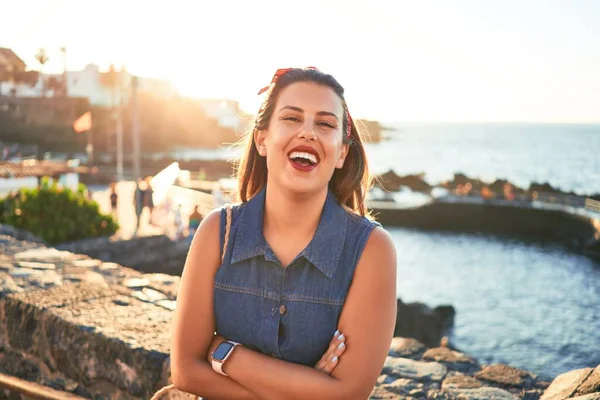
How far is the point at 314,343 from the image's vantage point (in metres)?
1.87

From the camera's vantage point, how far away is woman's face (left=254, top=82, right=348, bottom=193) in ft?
6.07

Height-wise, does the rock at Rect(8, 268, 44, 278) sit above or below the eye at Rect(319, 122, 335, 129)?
below

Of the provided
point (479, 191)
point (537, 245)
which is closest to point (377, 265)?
point (537, 245)

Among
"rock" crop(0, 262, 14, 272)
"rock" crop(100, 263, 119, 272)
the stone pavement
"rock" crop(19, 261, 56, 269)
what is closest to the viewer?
"rock" crop(0, 262, 14, 272)

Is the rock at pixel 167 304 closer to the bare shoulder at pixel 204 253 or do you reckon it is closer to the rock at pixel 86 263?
the rock at pixel 86 263

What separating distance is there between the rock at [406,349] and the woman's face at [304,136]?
2158 millimetres

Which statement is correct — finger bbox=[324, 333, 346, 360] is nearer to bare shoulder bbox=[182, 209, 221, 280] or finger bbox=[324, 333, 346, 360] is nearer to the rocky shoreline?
bare shoulder bbox=[182, 209, 221, 280]

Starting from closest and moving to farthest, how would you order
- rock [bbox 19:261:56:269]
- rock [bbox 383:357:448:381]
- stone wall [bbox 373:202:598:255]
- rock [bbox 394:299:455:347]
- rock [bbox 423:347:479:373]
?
1. rock [bbox 383:357:448:381]
2. rock [bbox 423:347:479:373]
3. rock [bbox 19:261:56:269]
4. rock [bbox 394:299:455:347]
5. stone wall [bbox 373:202:598:255]

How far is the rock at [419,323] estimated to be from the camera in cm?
1593

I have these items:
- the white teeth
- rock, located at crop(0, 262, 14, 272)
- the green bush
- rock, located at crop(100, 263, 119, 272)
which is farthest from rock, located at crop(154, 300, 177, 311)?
the green bush

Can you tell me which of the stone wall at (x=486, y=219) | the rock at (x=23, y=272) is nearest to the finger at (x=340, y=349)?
the rock at (x=23, y=272)

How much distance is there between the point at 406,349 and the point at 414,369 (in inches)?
19.3

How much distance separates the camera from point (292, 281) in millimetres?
1891

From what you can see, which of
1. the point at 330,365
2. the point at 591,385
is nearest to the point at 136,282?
the point at 330,365
